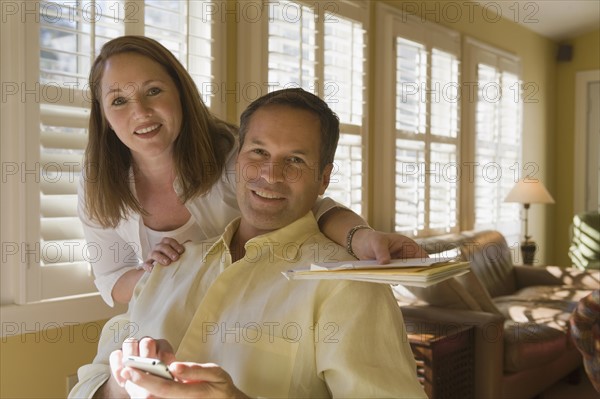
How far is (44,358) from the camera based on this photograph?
250 cm

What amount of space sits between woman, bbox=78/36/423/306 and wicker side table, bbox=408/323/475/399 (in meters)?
1.22

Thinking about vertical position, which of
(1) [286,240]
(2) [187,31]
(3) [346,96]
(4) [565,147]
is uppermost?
(2) [187,31]

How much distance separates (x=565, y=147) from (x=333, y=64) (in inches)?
159

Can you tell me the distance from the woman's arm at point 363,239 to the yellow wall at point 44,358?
1400 mm

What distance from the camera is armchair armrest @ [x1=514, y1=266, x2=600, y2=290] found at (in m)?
4.80

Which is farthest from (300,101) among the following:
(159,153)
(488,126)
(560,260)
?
(560,260)

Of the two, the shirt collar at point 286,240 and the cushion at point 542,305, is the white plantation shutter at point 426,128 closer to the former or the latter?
the cushion at point 542,305

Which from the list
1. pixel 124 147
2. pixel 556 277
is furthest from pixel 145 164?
pixel 556 277

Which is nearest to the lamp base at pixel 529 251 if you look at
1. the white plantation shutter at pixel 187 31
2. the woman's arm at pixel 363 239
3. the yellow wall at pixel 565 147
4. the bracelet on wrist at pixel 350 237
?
the yellow wall at pixel 565 147

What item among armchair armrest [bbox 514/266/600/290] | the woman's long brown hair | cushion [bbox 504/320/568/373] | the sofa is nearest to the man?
the woman's long brown hair

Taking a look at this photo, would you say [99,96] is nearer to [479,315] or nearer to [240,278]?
[240,278]

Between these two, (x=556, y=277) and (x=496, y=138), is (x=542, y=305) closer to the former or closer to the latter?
(x=556, y=277)

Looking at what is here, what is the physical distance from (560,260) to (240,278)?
6.18 meters

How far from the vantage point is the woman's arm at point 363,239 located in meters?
1.28
